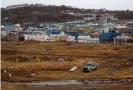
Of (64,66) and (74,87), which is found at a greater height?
(74,87)

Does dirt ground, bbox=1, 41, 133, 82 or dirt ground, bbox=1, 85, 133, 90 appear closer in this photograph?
dirt ground, bbox=1, 85, 133, 90

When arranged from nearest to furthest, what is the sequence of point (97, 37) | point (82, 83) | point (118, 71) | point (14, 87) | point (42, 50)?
point (14, 87) < point (82, 83) < point (118, 71) < point (42, 50) < point (97, 37)

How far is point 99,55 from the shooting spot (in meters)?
52.0

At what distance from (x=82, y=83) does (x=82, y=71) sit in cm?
724

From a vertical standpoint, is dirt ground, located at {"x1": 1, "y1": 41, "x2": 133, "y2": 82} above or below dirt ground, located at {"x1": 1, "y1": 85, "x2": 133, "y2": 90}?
below

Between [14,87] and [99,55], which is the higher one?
[14,87]

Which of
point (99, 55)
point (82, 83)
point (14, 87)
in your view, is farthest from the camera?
point (99, 55)

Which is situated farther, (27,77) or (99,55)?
(99,55)

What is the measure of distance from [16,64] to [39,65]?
2932mm

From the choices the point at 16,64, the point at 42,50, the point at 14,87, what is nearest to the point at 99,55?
the point at 42,50

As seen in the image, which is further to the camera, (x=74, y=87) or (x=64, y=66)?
(x=64, y=66)

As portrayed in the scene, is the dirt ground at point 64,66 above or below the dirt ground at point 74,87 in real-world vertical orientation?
below

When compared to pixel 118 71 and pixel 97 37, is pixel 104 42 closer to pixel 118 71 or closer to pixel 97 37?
pixel 97 37

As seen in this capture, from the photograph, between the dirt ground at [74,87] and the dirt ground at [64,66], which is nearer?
the dirt ground at [74,87]
